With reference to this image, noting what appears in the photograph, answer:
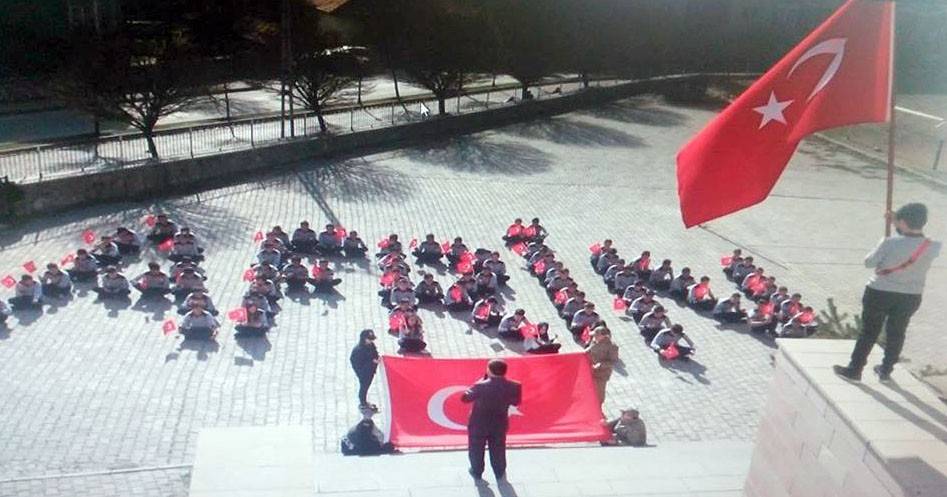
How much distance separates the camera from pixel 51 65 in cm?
3231

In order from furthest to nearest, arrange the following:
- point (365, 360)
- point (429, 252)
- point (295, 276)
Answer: point (429, 252) < point (295, 276) < point (365, 360)

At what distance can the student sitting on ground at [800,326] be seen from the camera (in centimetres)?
1509

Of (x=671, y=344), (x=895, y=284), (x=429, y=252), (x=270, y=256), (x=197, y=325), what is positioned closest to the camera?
(x=895, y=284)

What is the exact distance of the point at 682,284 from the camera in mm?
17359

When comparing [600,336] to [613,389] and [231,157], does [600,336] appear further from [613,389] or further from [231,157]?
[231,157]

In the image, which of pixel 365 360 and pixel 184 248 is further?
pixel 184 248

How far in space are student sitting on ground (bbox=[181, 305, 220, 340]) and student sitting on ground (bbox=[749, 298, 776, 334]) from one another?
350 inches

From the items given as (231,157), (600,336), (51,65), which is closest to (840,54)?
(600,336)

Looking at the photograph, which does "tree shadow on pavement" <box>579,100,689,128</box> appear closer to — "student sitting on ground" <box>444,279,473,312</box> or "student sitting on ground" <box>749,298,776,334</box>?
"student sitting on ground" <box>749,298,776,334</box>

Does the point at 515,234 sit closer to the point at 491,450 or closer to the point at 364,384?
the point at 364,384

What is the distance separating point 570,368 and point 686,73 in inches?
1524

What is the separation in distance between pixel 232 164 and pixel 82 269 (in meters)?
8.60

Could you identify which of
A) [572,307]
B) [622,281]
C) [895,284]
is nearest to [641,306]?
[572,307]

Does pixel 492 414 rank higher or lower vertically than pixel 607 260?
higher
